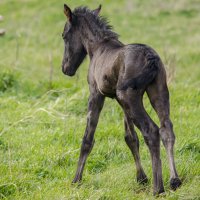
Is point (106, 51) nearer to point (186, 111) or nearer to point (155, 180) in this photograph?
point (155, 180)

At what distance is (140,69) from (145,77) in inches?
4.0

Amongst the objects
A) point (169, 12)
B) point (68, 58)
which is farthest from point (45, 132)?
point (169, 12)

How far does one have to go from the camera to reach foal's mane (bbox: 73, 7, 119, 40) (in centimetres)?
810

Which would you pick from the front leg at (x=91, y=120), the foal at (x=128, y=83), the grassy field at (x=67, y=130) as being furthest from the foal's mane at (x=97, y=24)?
the grassy field at (x=67, y=130)

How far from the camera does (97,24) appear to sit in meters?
8.27

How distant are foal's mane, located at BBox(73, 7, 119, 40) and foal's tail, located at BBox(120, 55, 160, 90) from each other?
1.34 metres

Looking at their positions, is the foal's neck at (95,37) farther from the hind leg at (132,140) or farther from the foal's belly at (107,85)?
the hind leg at (132,140)

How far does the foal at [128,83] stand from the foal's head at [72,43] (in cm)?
1

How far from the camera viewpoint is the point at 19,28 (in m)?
19.2

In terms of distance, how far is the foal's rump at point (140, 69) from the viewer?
22.2 ft

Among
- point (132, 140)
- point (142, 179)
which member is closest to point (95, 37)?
point (132, 140)

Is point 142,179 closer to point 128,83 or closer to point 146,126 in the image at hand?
point 146,126

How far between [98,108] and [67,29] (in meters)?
1.38

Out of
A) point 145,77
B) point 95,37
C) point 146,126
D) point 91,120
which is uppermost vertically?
point 95,37
